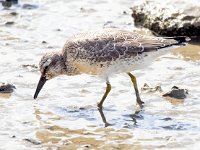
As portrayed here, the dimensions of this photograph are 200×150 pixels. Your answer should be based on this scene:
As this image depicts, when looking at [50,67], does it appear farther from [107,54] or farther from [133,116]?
[133,116]

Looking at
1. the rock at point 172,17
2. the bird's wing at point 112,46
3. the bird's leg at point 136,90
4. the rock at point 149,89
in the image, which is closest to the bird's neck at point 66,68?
the bird's wing at point 112,46

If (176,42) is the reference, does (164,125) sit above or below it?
below

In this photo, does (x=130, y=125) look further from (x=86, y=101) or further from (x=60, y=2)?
(x=60, y=2)

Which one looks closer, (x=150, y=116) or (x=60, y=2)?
(x=150, y=116)

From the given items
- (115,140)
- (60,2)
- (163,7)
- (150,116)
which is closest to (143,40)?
(150,116)

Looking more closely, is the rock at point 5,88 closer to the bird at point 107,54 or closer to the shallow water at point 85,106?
the shallow water at point 85,106

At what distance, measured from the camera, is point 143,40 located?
31.9 feet

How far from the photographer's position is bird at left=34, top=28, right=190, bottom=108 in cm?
956

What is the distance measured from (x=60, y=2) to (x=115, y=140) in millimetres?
6355

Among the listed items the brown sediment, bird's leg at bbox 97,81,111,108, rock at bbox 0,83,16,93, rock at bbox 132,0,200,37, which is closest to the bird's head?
rock at bbox 0,83,16,93

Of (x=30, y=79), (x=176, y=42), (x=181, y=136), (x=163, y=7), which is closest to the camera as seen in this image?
(x=181, y=136)

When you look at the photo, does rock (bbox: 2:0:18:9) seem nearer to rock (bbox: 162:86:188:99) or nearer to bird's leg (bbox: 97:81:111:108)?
bird's leg (bbox: 97:81:111:108)

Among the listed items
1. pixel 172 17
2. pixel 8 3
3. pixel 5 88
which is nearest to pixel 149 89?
pixel 5 88

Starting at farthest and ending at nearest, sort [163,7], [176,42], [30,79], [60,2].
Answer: [60,2] < [163,7] < [30,79] < [176,42]
